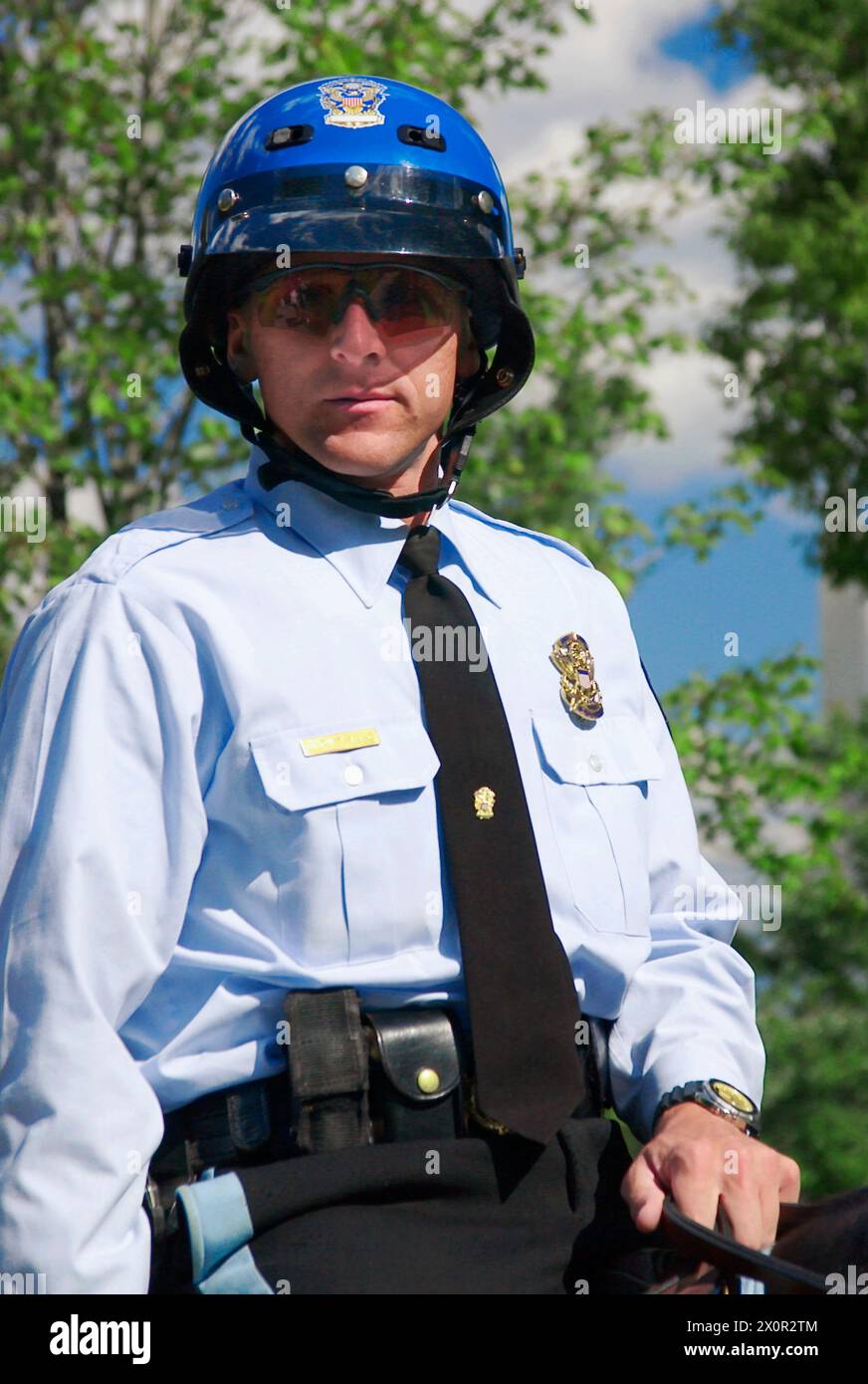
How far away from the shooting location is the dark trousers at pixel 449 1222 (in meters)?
2.28

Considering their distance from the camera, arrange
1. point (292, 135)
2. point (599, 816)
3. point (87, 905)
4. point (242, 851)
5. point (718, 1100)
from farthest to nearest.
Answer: point (292, 135) → point (599, 816) → point (718, 1100) → point (242, 851) → point (87, 905)

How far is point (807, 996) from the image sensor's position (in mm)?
15797

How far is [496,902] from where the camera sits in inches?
97.6

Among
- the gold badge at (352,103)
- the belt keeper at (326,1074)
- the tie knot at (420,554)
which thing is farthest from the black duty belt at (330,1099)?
the gold badge at (352,103)

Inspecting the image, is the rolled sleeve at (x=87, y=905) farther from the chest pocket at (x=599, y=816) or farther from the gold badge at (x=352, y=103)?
the gold badge at (x=352, y=103)

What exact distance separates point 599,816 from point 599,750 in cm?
12

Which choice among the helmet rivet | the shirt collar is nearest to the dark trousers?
the shirt collar

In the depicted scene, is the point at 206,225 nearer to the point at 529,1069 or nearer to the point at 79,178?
the point at 529,1069

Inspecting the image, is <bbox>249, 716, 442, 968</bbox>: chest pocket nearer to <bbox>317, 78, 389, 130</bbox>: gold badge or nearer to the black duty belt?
the black duty belt

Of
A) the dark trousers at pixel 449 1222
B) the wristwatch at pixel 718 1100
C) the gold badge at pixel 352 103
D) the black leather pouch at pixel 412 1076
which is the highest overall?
the gold badge at pixel 352 103

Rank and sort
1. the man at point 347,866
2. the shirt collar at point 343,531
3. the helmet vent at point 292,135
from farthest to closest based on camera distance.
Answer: the helmet vent at point 292,135 < the shirt collar at point 343,531 < the man at point 347,866

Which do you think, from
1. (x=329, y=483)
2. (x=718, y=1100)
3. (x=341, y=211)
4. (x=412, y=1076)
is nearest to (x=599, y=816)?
(x=718, y=1100)

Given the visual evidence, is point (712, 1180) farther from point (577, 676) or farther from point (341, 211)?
point (341, 211)

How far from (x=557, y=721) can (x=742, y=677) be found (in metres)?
6.36
